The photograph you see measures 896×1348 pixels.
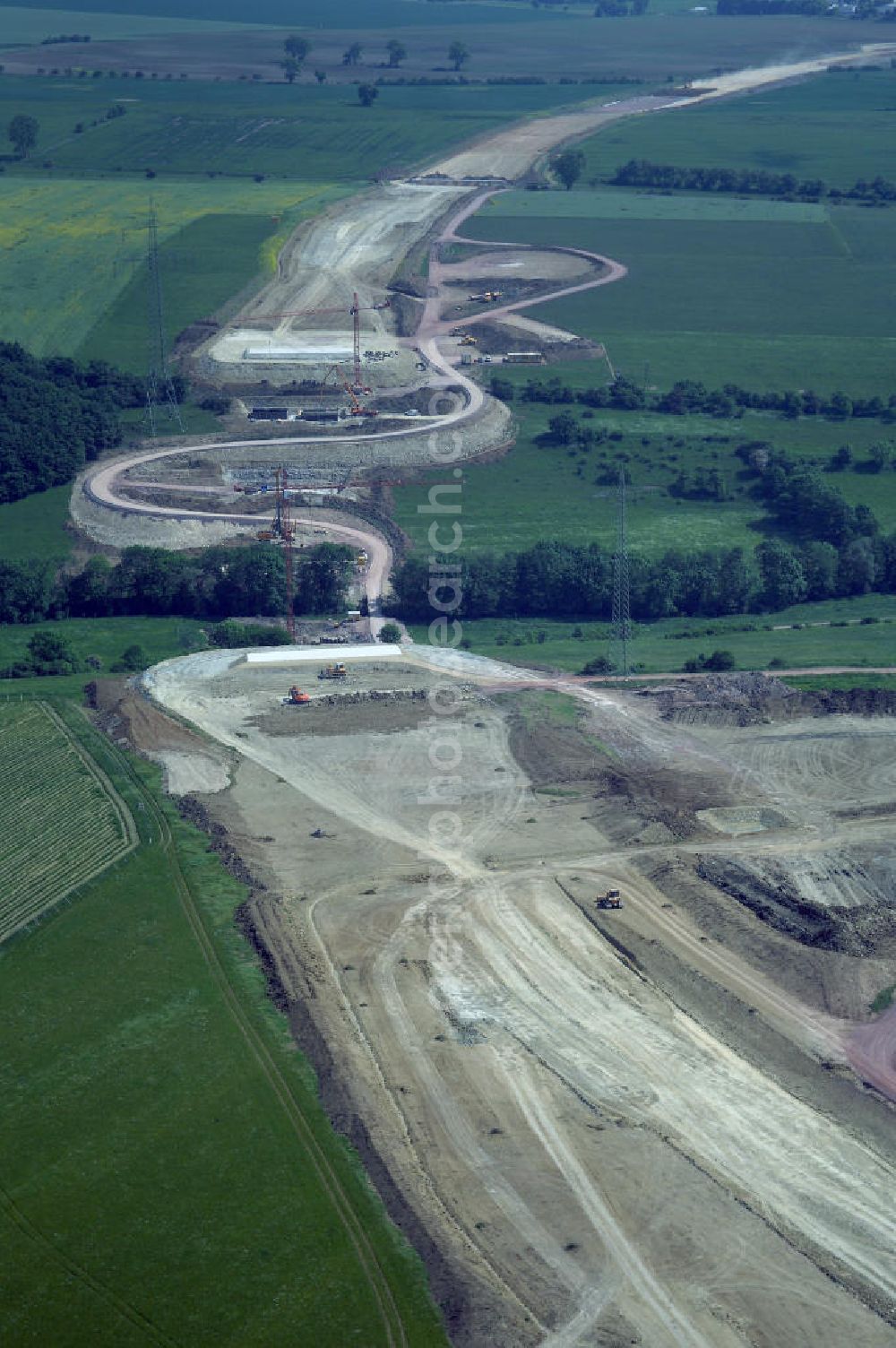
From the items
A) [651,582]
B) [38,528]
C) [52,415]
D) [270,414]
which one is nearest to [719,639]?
[651,582]

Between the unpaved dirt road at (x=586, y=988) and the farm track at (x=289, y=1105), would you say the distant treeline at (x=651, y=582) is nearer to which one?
the unpaved dirt road at (x=586, y=988)

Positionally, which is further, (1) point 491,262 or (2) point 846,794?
(1) point 491,262

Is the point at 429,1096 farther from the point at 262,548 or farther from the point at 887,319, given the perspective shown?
the point at 887,319

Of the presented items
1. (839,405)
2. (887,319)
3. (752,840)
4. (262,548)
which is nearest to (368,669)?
(262,548)

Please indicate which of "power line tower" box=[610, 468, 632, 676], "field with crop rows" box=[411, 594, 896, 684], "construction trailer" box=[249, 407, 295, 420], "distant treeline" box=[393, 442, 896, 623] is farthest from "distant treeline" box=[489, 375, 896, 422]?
"power line tower" box=[610, 468, 632, 676]

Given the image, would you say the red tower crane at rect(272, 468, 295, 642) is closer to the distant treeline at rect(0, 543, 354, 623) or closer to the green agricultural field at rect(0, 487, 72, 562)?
the distant treeline at rect(0, 543, 354, 623)

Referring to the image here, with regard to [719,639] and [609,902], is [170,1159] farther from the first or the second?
[719,639]
